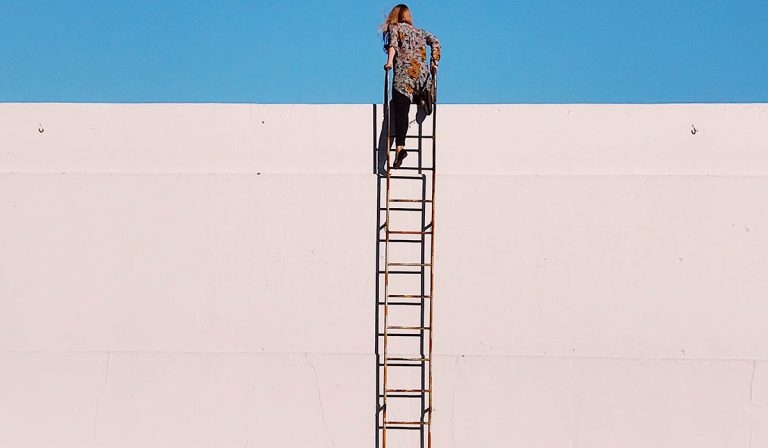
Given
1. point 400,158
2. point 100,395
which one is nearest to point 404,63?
point 400,158

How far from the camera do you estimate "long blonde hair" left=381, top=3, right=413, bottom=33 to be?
698 cm

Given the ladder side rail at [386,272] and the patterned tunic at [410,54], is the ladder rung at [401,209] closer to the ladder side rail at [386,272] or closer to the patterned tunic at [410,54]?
the ladder side rail at [386,272]

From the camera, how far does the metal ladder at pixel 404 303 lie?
6.71m

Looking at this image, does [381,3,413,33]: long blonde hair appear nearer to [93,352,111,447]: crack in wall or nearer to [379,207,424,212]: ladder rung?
[379,207,424,212]: ladder rung

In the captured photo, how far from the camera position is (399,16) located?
23.0ft

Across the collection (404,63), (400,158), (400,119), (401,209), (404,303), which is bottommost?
(404,303)

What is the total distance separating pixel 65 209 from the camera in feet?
22.7

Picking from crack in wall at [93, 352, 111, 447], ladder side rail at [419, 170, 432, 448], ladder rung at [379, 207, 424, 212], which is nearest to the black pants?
ladder side rail at [419, 170, 432, 448]

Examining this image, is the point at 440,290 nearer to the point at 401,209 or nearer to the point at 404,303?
the point at 404,303

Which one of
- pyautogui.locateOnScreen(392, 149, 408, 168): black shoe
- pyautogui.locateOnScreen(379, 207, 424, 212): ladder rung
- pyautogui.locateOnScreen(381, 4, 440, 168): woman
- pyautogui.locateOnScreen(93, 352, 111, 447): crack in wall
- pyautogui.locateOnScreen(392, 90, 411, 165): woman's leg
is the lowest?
pyautogui.locateOnScreen(93, 352, 111, 447): crack in wall

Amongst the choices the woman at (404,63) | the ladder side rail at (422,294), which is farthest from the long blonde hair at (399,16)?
the ladder side rail at (422,294)

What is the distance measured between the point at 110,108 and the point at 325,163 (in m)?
1.72

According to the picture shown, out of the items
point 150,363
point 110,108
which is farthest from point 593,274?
point 110,108

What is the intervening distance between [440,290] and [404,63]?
1710 mm
